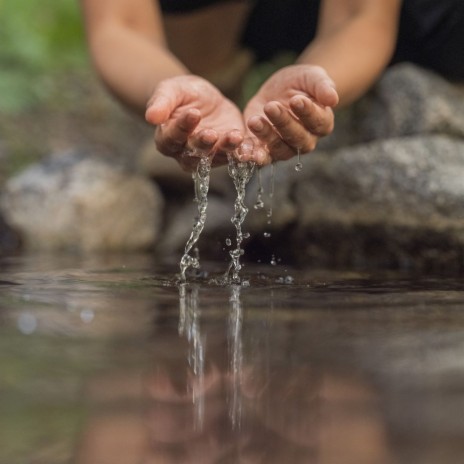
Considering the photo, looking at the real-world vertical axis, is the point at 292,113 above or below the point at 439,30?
below

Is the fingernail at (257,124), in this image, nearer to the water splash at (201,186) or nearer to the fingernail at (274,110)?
the fingernail at (274,110)

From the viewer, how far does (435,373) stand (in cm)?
108

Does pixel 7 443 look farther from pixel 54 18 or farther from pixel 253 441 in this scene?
pixel 54 18

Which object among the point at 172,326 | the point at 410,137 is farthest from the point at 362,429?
the point at 410,137

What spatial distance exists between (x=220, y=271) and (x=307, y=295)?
0.67 metres

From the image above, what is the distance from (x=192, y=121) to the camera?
1973 mm

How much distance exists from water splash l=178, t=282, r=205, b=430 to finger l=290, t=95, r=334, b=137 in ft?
1.81

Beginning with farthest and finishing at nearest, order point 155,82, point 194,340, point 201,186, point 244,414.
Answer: point 155,82
point 201,186
point 194,340
point 244,414

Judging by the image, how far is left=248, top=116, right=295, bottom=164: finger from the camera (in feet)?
6.98

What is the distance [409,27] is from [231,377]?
2.60 metres

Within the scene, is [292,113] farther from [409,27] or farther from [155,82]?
[409,27]

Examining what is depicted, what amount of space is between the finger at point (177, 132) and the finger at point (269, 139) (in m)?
0.20

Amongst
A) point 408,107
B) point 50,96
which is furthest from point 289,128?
point 50,96

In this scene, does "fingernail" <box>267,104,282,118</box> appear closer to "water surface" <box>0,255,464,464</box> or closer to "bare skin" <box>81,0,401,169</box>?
"bare skin" <box>81,0,401,169</box>
